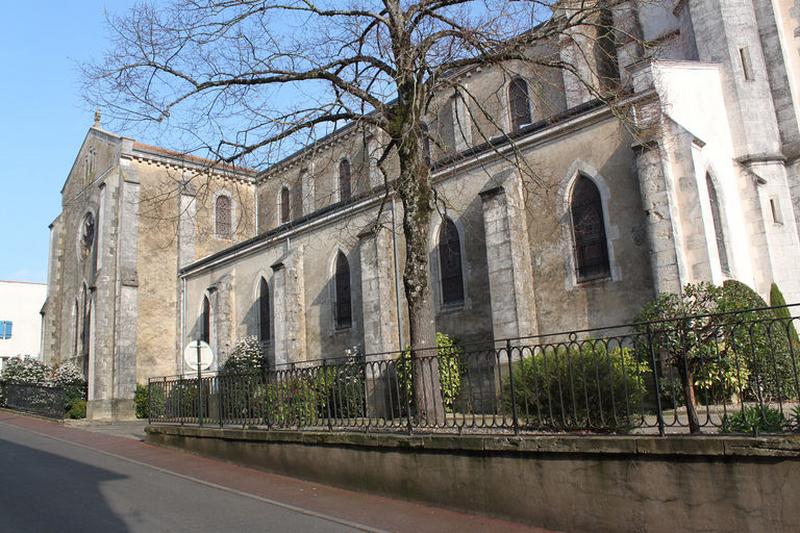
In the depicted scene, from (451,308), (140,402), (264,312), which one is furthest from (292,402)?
(140,402)

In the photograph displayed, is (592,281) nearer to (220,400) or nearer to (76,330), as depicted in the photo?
(220,400)

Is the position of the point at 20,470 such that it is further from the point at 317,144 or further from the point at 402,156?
the point at 402,156

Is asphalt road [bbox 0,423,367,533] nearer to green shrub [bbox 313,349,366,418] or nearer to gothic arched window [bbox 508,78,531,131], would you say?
green shrub [bbox 313,349,366,418]

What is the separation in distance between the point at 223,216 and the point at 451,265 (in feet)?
61.0

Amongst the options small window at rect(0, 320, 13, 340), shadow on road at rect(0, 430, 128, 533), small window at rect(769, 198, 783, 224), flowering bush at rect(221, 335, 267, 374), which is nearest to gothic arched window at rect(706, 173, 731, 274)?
small window at rect(769, 198, 783, 224)

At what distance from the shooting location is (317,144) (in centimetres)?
1064

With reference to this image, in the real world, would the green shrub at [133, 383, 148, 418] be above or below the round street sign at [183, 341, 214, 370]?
below

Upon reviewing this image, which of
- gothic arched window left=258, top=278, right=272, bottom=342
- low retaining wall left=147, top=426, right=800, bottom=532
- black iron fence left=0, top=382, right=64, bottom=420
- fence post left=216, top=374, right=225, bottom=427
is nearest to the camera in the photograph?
low retaining wall left=147, top=426, right=800, bottom=532

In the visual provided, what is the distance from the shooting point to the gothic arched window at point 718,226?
553 inches

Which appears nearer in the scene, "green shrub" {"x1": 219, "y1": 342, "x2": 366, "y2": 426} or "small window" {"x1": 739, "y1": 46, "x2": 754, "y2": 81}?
"green shrub" {"x1": 219, "y1": 342, "x2": 366, "y2": 426}

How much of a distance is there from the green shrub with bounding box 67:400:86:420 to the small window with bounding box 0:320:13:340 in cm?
3458

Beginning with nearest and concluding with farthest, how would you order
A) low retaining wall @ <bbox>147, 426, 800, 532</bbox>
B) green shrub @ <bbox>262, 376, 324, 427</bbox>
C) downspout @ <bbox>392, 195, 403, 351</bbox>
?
low retaining wall @ <bbox>147, 426, 800, 532</bbox> → green shrub @ <bbox>262, 376, 324, 427</bbox> → downspout @ <bbox>392, 195, 403, 351</bbox>

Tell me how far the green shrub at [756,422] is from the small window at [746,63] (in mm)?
13544

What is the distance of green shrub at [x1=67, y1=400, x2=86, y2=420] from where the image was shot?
25641mm
